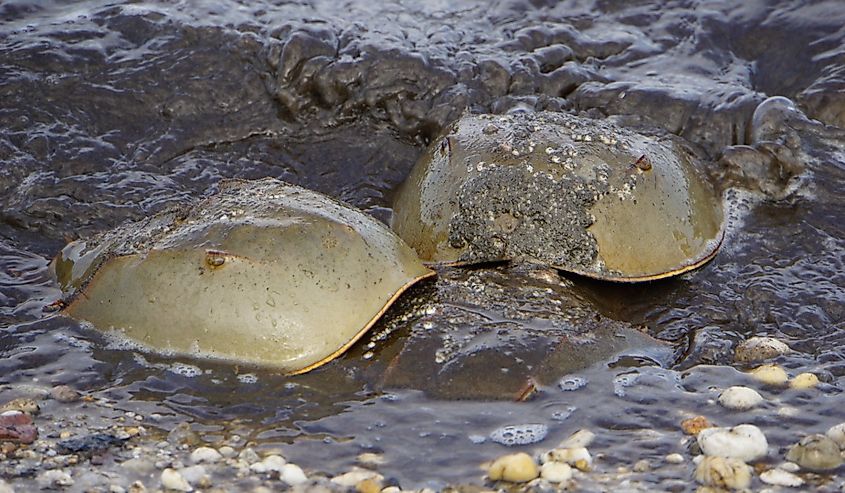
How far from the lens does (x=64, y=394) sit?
115 inches

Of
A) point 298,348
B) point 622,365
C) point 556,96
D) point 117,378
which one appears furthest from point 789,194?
point 117,378

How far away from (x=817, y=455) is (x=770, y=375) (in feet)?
1.74

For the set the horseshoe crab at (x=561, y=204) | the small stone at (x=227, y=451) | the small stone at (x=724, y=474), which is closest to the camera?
the small stone at (x=724, y=474)

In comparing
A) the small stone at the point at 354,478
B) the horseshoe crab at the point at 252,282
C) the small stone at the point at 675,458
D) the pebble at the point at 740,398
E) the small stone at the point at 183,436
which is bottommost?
the small stone at the point at 354,478

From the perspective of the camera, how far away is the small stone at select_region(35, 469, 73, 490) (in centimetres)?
248

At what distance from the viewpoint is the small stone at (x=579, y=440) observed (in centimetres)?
265

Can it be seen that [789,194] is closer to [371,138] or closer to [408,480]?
[371,138]

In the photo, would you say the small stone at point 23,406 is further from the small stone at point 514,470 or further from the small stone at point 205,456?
the small stone at point 514,470

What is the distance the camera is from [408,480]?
2.54m

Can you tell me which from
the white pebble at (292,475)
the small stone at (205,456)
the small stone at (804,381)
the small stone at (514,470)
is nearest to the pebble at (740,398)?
the small stone at (804,381)

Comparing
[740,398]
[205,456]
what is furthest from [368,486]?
[740,398]

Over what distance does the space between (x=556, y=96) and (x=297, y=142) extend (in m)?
1.40

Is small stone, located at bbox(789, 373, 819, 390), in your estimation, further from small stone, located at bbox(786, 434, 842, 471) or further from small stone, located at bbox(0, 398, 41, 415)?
small stone, located at bbox(0, 398, 41, 415)

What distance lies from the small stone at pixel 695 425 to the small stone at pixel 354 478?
2.85 feet
